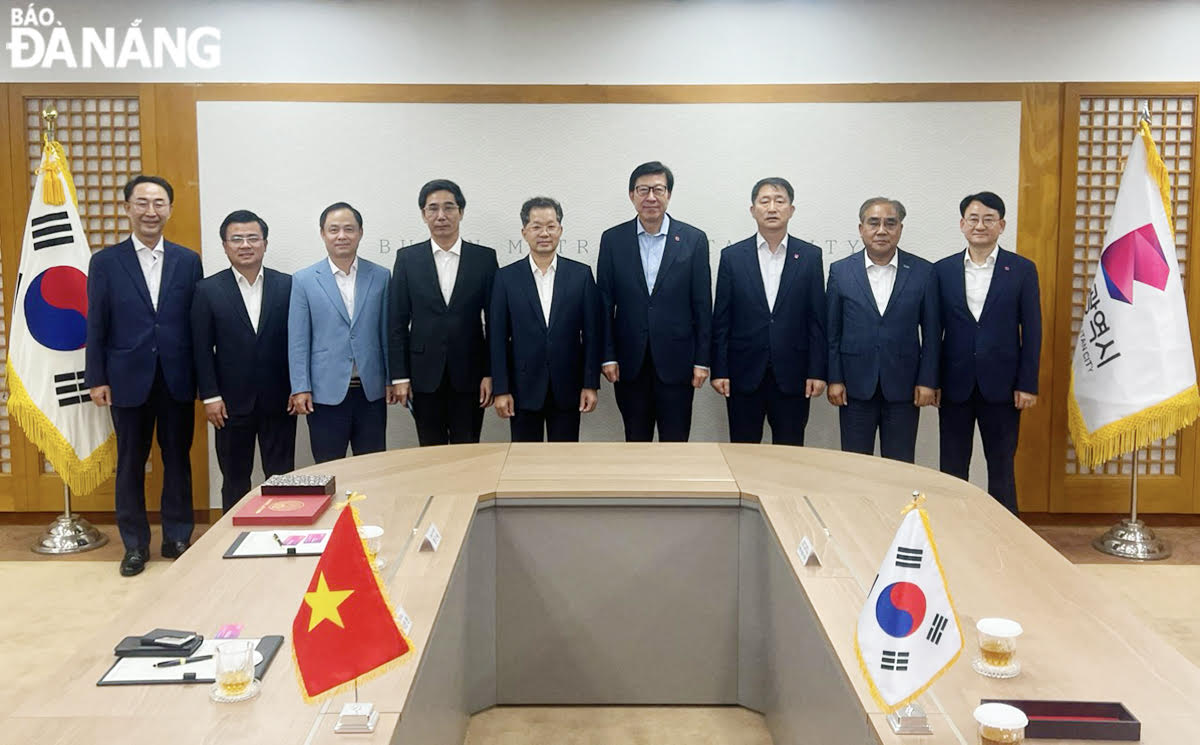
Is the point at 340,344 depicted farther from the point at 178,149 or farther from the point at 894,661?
the point at 894,661

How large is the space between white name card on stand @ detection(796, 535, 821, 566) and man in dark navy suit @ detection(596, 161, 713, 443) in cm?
229

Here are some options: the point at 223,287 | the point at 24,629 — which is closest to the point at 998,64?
the point at 223,287

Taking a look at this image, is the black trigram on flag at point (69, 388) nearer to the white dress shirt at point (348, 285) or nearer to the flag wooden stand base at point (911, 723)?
the white dress shirt at point (348, 285)

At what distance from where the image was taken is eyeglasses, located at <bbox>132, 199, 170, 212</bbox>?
4.78m

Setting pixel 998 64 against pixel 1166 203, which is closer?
pixel 1166 203

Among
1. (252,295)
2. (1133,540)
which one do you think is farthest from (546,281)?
(1133,540)

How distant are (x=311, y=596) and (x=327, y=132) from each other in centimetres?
401

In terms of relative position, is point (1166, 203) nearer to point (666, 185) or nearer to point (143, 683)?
point (666, 185)

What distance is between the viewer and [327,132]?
5383mm

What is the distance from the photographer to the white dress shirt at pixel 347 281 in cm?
496

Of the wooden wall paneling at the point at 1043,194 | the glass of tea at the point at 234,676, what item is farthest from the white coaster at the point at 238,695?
the wooden wall paneling at the point at 1043,194

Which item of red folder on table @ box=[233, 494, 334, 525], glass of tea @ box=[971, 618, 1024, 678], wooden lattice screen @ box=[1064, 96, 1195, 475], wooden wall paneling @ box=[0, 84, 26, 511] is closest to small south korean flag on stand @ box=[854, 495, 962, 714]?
glass of tea @ box=[971, 618, 1024, 678]

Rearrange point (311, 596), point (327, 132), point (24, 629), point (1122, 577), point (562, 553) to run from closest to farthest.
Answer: point (311, 596), point (562, 553), point (24, 629), point (1122, 577), point (327, 132)

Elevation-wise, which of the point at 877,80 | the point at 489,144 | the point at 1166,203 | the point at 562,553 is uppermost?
the point at 877,80
